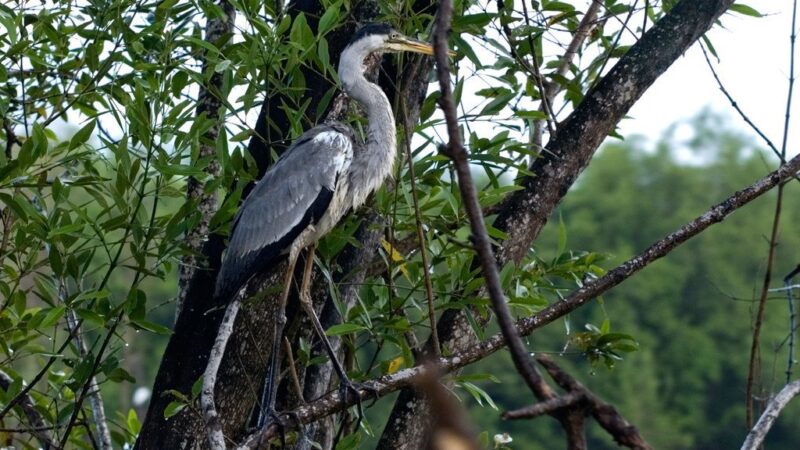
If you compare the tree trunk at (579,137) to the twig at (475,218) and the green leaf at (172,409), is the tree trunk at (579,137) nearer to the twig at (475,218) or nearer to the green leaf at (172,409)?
the green leaf at (172,409)

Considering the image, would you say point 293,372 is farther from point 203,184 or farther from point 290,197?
point 203,184

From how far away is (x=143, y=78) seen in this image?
196 inches

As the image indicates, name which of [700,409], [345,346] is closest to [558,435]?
[700,409]

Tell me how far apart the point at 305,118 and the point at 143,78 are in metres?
0.71

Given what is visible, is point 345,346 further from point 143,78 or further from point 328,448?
point 143,78

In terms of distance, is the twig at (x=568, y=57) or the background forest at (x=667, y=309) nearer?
the twig at (x=568, y=57)

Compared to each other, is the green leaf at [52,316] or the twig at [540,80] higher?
the twig at [540,80]

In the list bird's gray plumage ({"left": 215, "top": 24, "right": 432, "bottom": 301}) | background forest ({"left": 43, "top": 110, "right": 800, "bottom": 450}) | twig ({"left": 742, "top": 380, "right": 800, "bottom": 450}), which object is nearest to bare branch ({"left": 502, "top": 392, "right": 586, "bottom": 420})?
twig ({"left": 742, "top": 380, "right": 800, "bottom": 450})

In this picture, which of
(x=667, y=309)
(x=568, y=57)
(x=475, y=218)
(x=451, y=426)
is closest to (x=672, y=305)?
(x=667, y=309)

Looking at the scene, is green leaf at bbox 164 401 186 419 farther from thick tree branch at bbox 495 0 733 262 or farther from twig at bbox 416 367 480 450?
twig at bbox 416 367 480 450

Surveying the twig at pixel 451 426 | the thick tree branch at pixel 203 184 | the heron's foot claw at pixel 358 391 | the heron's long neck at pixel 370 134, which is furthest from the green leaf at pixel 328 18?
the twig at pixel 451 426

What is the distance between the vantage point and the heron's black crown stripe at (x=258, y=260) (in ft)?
15.1

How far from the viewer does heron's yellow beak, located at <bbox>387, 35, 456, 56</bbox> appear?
16.1ft

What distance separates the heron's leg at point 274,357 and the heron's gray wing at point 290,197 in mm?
120
